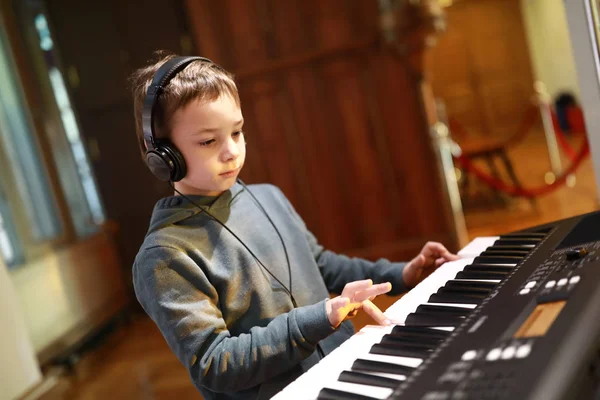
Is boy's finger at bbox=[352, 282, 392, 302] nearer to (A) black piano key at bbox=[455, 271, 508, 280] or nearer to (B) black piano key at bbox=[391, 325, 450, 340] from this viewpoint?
(B) black piano key at bbox=[391, 325, 450, 340]

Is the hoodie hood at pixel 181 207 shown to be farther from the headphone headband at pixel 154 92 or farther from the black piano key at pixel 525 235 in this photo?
the black piano key at pixel 525 235

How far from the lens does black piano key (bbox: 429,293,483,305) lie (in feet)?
3.62

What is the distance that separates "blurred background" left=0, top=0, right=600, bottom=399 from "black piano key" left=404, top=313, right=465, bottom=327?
104 inches

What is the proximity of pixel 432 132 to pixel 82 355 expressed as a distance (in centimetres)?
301

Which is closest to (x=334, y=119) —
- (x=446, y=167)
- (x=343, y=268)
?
(x=446, y=167)

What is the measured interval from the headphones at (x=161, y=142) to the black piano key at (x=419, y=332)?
0.52 metres

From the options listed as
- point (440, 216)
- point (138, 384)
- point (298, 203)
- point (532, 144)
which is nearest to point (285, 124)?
point (298, 203)

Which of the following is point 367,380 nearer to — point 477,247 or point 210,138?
point 210,138

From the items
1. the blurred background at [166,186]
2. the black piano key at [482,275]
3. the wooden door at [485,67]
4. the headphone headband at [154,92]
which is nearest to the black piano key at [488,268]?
the black piano key at [482,275]

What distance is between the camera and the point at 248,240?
136cm

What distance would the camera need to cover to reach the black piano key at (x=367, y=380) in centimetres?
89

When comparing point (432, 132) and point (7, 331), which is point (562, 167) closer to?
point (432, 132)

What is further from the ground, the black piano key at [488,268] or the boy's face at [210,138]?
the boy's face at [210,138]

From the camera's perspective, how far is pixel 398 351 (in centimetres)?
98
